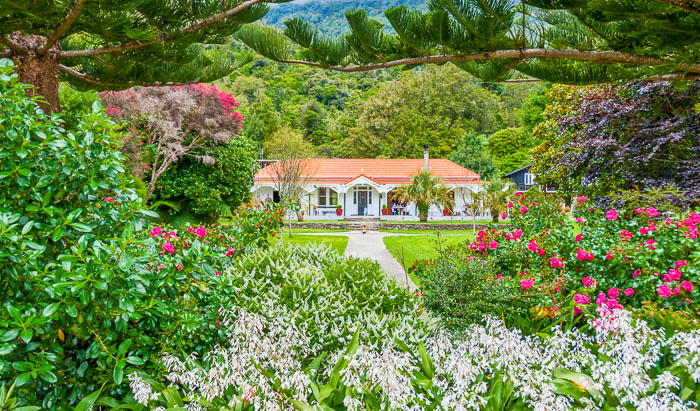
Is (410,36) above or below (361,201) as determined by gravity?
above

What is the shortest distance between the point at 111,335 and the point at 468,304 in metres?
2.42

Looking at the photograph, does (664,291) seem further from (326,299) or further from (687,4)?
(326,299)

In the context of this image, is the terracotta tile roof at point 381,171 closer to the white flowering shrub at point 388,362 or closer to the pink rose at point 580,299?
the pink rose at point 580,299

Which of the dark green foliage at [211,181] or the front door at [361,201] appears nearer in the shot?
the dark green foliage at [211,181]

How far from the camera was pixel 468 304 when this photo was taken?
2.95 meters

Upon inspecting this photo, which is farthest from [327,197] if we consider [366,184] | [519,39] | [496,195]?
[519,39]

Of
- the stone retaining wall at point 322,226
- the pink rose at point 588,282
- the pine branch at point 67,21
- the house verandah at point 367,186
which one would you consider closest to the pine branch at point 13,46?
the pine branch at point 67,21

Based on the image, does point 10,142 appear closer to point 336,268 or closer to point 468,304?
point 336,268

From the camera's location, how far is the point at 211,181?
11367 millimetres

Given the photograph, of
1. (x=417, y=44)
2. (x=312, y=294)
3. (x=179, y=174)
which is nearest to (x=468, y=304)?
(x=312, y=294)

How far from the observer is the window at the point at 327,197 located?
28438 millimetres

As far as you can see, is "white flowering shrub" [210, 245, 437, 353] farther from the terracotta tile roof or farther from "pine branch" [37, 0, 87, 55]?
the terracotta tile roof

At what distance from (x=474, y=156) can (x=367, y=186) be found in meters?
13.0

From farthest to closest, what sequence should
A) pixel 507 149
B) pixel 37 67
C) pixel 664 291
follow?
1. pixel 507 149
2. pixel 664 291
3. pixel 37 67
